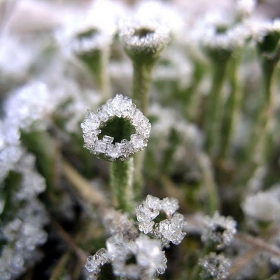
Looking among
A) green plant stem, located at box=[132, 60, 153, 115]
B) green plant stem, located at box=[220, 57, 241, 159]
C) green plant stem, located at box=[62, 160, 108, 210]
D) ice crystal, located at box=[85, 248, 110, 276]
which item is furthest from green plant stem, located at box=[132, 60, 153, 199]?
green plant stem, located at box=[220, 57, 241, 159]

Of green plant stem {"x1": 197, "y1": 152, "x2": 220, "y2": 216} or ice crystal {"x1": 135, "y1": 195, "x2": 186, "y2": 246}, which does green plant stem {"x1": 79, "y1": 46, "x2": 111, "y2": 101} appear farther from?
ice crystal {"x1": 135, "y1": 195, "x2": 186, "y2": 246}

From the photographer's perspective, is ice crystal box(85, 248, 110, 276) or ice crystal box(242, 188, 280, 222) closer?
ice crystal box(85, 248, 110, 276)

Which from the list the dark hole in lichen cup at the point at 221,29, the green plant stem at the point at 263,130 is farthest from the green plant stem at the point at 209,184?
the dark hole in lichen cup at the point at 221,29

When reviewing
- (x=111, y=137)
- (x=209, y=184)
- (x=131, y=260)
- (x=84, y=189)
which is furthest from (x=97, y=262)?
(x=209, y=184)

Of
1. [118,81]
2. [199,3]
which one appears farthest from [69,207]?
[199,3]

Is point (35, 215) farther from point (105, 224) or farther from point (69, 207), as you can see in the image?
point (105, 224)

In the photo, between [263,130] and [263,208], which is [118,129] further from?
[263,130]

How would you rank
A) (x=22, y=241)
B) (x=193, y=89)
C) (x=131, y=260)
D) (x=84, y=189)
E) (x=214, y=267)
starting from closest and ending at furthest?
1. (x=131, y=260)
2. (x=214, y=267)
3. (x=22, y=241)
4. (x=84, y=189)
5. (x=193, y=89)
